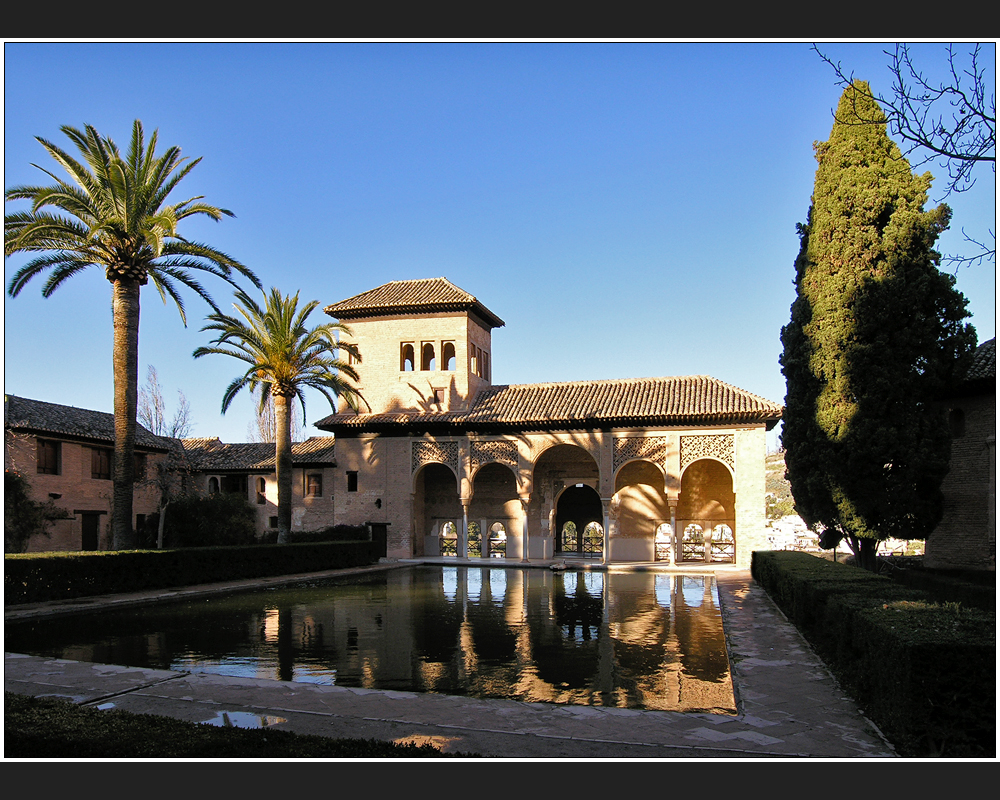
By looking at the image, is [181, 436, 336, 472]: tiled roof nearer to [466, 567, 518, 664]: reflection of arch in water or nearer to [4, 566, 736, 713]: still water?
[4, 566, 736, 713]: still water

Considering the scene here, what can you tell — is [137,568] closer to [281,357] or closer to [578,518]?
[281,357]

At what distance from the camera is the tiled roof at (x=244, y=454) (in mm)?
30562

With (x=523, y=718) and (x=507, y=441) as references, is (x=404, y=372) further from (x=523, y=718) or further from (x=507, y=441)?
(x=523, y=718)

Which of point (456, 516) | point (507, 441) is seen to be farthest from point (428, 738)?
point (456, 516)

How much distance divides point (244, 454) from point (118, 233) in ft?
54.9

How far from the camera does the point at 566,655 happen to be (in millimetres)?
9281

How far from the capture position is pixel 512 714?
240 inches

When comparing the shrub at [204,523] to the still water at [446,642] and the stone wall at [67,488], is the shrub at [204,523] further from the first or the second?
the still water at [446,642]

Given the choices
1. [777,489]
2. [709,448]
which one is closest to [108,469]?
[709,448]

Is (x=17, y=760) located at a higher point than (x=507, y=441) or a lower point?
lower

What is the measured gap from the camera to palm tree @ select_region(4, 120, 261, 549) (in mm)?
16047

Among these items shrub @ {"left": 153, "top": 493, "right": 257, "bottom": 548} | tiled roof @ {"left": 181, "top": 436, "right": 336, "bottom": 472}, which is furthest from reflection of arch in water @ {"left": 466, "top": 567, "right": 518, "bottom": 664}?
tiled roof @ {"left": 181, "top": 436, "right": 336, "bottom": 472}

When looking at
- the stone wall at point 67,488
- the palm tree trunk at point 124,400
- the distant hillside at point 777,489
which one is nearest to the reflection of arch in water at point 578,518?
the stone wall at point 67,488
